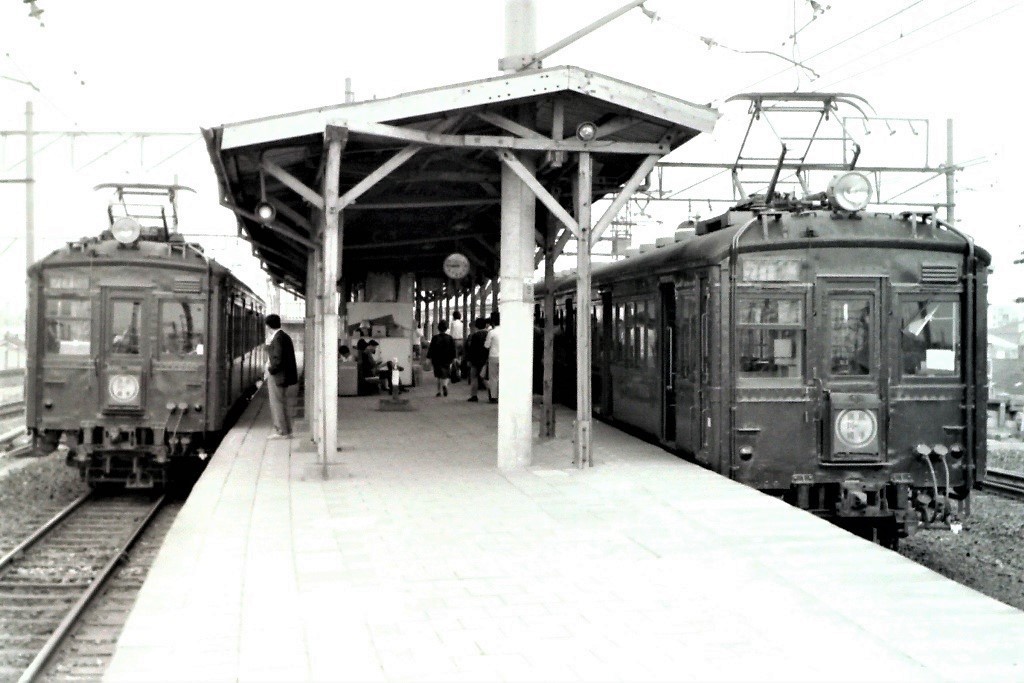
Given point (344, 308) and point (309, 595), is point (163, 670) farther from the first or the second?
point (344, 308)

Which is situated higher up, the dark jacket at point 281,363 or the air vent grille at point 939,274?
the air vent grille at point 939,274

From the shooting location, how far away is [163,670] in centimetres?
472

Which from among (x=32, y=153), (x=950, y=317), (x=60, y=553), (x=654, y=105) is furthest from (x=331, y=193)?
(x=32, y=153)

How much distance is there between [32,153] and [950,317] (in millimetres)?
15864

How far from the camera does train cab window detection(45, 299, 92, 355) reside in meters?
12.6

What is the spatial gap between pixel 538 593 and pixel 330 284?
5000 millimetres

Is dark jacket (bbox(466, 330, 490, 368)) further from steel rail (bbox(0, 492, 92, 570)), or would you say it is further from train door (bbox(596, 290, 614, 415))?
steel rail (bbox(0, 492, 92, 570))

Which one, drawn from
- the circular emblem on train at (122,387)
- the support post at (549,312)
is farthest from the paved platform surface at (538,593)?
the circular emblem on train at (122,387)

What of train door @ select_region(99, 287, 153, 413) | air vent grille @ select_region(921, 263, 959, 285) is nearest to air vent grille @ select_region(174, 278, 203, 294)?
train door @ select_region(99, 287, 153, 413)

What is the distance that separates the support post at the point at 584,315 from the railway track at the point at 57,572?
447 centimetres

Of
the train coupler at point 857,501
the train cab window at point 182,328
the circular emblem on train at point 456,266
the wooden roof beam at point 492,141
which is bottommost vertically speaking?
the train coupler at point 857,501

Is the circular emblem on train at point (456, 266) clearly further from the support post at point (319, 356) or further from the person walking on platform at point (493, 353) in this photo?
the support post at point (319, 356)

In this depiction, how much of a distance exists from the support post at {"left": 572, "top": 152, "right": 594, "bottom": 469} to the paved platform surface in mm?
816

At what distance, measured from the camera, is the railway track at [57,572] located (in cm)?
740
